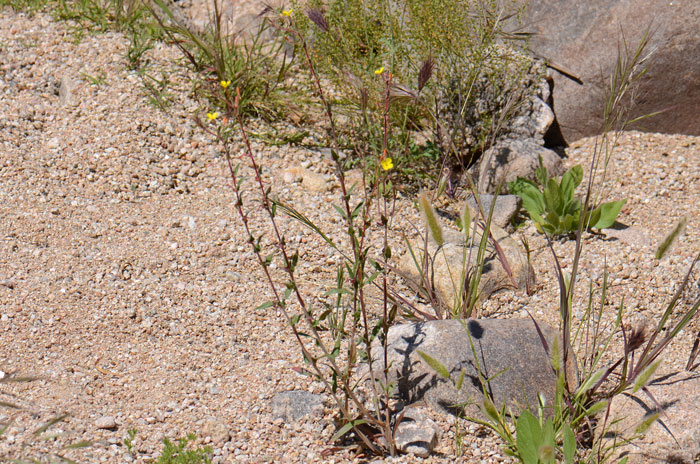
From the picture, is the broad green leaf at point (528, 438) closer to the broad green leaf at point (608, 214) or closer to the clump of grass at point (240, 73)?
the broad green leaf at point (608, 214)

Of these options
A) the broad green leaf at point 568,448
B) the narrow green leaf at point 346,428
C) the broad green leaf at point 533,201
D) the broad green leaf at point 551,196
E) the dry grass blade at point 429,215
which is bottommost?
the narrow green leaf at point 346,428

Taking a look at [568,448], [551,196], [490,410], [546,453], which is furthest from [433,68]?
[546,453]

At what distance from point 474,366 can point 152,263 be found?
1.43 meters

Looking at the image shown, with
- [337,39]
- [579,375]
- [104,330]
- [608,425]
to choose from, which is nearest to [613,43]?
[337,39]

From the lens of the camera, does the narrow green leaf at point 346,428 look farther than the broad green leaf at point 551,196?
No

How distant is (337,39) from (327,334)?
1.86 meters

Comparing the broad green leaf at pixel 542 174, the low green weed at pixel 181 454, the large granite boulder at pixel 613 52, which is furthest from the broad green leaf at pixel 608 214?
the low green weed at pixel 181 454

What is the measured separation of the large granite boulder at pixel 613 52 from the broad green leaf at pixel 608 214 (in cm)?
104

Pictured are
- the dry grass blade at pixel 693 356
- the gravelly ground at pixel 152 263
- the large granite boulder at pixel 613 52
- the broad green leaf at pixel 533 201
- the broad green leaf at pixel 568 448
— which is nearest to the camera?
the broad green leaf at pixel 568 448

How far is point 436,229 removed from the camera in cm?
204

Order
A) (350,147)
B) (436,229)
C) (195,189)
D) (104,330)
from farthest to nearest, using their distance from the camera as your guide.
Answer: (350,147) < (195,189) < (104,330) < (436,229)

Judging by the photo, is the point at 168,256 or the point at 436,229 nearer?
the point at 436,229

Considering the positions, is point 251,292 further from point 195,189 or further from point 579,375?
point 579,375

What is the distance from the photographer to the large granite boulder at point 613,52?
391cm
